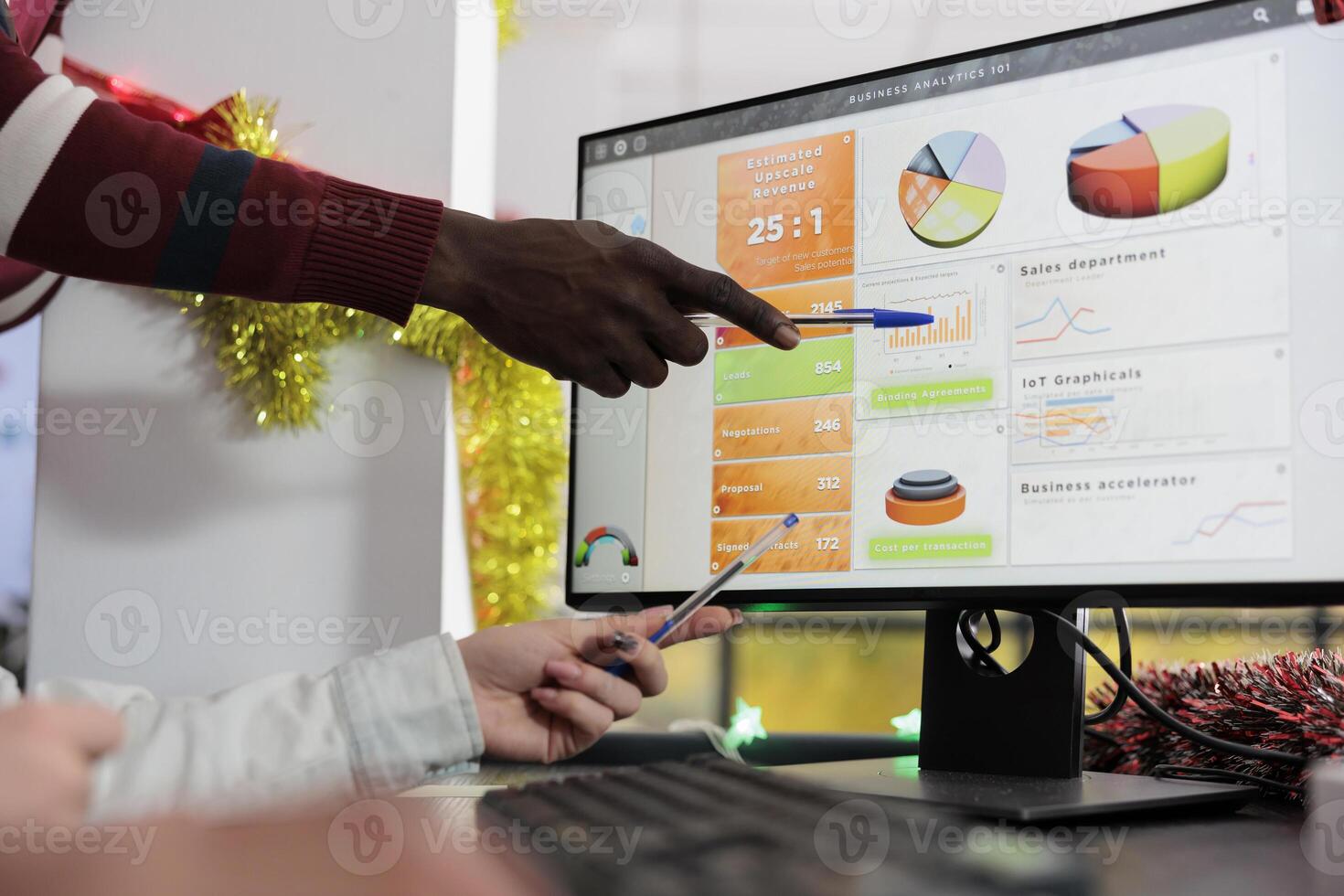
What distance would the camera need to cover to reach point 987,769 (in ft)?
2.27

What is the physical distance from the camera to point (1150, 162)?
0.65m

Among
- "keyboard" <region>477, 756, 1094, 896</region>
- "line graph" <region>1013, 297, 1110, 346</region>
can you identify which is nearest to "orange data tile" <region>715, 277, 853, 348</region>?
"line graph" <region>1013, 297, 1110, 346</region>

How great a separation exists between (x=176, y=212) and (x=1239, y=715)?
0.79 meters

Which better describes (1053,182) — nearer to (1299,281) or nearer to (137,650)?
(1299,281)

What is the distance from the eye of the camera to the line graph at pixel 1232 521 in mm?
590

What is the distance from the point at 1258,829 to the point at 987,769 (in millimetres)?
172

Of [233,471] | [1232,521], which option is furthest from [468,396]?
[1232,521]

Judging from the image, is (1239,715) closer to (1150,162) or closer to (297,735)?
(1150,162)

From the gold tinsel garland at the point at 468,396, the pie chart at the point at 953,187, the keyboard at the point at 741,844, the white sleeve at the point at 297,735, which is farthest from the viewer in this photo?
the gold tinsel garland at the point at 468,396

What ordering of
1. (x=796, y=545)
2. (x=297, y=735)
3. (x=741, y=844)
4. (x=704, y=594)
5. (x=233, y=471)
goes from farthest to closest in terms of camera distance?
(x=233, y=471) → (x=796, y=545) → (x=704, y=594) → (x=297, y=735) → (x=741, y=844)

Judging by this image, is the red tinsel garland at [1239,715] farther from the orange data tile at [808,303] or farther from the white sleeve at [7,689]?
the white sleeve at [7,689]

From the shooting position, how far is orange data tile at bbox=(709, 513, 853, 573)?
73cm

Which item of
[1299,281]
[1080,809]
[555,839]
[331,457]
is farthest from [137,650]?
[1299,281]

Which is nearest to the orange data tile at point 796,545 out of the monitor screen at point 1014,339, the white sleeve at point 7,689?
the monitor screen at point 1014,339
